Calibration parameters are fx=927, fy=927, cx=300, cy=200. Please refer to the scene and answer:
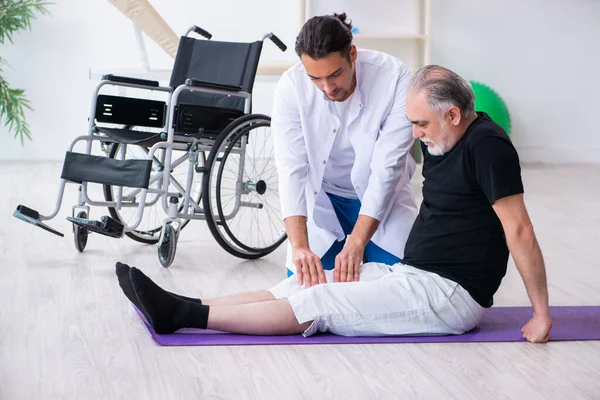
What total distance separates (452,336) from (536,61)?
5.09m

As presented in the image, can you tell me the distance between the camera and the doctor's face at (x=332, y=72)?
2326 millimetres

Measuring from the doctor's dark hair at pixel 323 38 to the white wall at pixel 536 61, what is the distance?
4674 millimetres

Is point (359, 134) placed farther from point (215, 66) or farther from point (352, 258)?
point (215, 66)

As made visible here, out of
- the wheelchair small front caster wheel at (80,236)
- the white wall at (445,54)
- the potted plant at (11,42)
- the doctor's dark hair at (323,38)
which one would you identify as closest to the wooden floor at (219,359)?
the wheelchair small front caster wheel at (80,236)

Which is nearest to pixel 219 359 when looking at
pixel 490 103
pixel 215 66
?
pixel 215 66

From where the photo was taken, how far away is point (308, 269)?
2371mm

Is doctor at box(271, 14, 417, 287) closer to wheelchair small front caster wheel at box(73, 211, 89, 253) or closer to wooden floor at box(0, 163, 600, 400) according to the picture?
wooden floor at box(0, 163, 600, 400)

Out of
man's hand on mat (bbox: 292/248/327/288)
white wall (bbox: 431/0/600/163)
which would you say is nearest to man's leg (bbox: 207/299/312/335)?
man's hand on mat (bbox: 292/248/327/288)

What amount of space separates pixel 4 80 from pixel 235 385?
495 cm

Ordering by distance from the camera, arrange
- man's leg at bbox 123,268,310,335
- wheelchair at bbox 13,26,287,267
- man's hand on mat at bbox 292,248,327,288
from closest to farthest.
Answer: man's leg at bbox 123,268,310,335
man's hand on mat at bbox 292,248,327,288
wheelchair at bbox 13,26,287,267

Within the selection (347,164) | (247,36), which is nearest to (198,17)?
(247,36)

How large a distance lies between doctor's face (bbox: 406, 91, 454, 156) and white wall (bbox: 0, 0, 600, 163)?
4.62m

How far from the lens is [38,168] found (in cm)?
609

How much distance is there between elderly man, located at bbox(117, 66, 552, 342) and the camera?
220 cm
